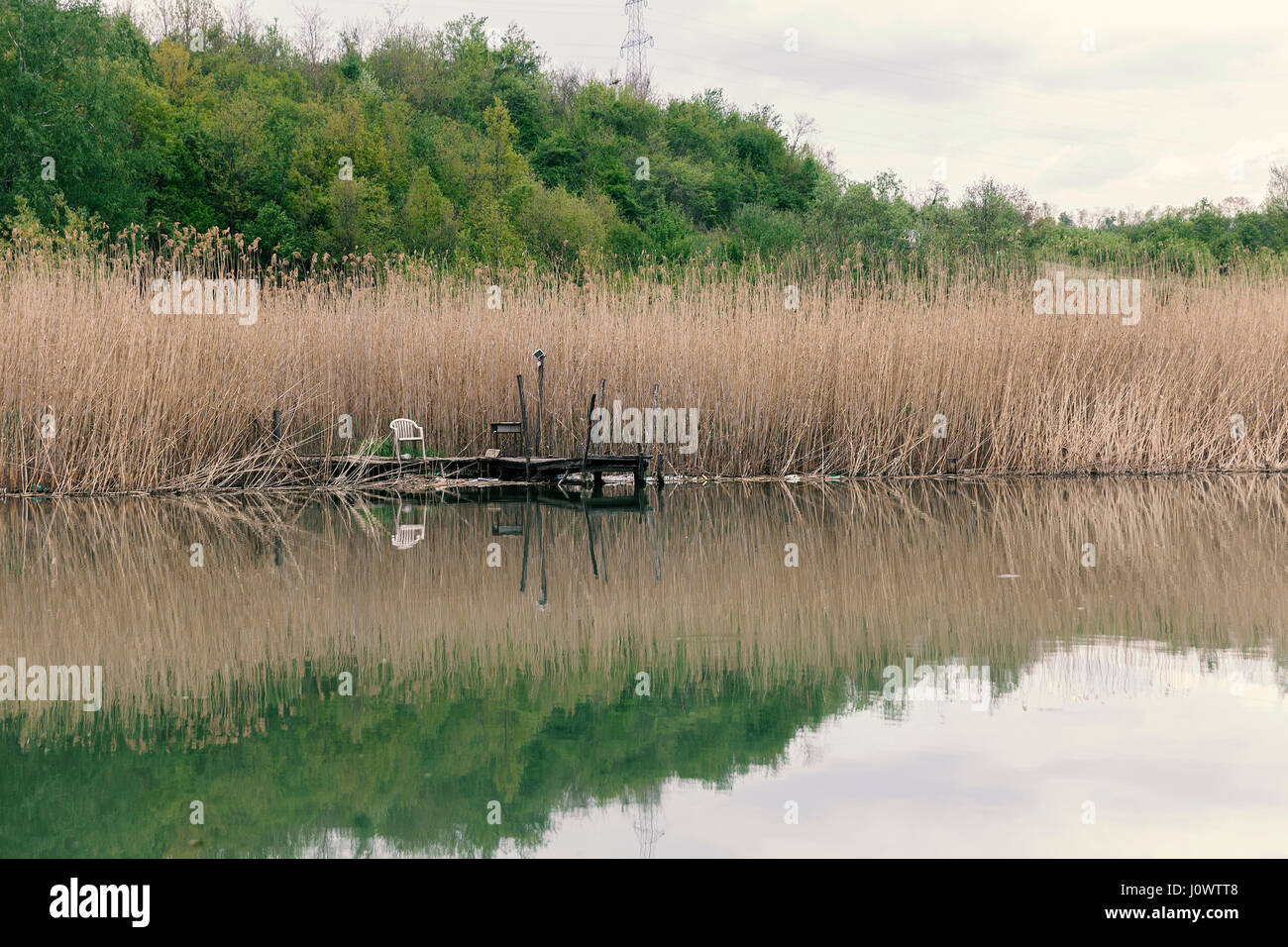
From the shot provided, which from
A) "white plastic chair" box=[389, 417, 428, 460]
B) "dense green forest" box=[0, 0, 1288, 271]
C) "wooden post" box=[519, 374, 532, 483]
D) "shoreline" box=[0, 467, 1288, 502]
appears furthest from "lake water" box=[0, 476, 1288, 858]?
"dense green forest" box=[0, 0, 1288, 271]

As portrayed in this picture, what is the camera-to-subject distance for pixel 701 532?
10.4 meters

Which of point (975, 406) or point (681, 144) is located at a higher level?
point (681, 144)

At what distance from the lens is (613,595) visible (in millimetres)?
7328

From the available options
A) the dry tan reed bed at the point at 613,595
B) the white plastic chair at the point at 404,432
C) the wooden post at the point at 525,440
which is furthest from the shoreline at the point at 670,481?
the dry tan reed bed at the point at 613,595

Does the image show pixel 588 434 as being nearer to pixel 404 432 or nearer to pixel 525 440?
pixel 525 440

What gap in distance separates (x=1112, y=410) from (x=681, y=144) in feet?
164

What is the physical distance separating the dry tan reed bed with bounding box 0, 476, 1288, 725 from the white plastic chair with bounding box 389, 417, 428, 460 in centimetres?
309

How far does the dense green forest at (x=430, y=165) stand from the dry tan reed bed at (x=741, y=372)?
45.8 ft

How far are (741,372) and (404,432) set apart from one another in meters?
4.38

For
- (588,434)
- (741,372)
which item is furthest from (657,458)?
(588,434)

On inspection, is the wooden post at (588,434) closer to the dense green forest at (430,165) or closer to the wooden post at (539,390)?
the wooden post at (539,390)

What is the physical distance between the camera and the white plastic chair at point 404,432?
49.1 feet

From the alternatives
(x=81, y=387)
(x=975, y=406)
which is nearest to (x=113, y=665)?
(x=81, y=387)
